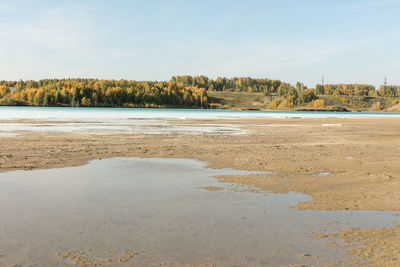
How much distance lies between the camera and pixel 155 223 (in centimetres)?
716

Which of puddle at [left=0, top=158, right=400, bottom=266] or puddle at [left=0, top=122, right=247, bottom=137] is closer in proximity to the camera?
puddle at [left=0, top=158, right=400, bottom=266]

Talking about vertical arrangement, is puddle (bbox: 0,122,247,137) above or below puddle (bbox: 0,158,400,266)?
above

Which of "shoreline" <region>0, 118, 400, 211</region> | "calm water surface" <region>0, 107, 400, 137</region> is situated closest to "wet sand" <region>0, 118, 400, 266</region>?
"shoreline" <region>0, 118, 400, 211</region>

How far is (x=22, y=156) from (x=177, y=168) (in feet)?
22.1

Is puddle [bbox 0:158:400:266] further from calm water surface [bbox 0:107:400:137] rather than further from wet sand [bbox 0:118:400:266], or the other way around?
calm water surface [bbox 0:107:400:137]

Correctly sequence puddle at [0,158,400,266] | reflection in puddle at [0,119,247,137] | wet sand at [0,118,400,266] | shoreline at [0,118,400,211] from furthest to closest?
reflection in puddle at [0,119,247,137] < shoreline at [0,118,400,211] < wet sand at [0,118,400,266] < puddle at [0,158,400,266]

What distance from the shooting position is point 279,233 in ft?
21.9

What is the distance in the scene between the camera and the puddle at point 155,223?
5.57 metres

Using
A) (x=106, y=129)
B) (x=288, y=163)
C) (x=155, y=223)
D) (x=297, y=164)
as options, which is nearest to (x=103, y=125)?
(x=106, y=129)

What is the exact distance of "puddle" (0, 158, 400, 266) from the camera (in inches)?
219

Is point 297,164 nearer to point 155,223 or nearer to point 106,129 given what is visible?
point 155,223

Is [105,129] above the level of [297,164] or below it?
above

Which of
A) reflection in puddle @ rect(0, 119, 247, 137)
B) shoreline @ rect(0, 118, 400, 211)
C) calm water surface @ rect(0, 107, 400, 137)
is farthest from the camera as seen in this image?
calm water surface @ rect(0, 107, 400, 137)

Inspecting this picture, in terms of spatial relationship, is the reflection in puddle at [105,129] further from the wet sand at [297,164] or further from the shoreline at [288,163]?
the shoreline at [288,163]
